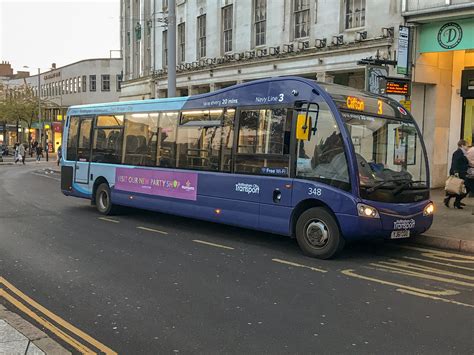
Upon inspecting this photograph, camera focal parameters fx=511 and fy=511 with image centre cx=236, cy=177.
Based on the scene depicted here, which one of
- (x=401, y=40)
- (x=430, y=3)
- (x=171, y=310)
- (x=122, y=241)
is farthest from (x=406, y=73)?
(x=171, y=310)

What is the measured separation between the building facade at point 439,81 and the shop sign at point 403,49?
70cm

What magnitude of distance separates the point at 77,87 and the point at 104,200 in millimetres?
52728

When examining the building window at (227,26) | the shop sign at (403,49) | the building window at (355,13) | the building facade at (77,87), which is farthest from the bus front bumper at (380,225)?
the building facade at (77,87)

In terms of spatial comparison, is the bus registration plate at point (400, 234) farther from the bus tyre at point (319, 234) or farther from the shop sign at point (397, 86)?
the shop sign at point (397, 86)

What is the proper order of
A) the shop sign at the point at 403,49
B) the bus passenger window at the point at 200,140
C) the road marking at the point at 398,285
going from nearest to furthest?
the road marking at the point at 398,285, the bus passenger window at the point at 200,140, the shop sign at the point at 403,49

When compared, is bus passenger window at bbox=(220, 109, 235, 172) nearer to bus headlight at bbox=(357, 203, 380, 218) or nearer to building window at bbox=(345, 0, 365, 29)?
bus headlight at bbox=(357, 203, 380, 218)

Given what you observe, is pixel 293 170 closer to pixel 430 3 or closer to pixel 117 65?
pixel 430 3

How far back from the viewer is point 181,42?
27.3 metres

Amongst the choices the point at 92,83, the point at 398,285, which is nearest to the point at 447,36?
the point at 398,285

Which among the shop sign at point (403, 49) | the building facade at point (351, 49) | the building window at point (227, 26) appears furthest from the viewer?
the building window at point (227, 26)

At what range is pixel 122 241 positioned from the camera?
942 centimetres

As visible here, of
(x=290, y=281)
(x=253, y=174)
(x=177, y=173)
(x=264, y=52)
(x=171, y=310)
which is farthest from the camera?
(x=264, y=52)

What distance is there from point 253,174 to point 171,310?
4110 millimetres

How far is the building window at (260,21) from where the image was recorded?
21203mm
